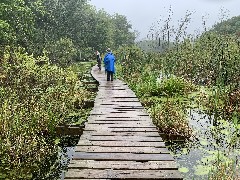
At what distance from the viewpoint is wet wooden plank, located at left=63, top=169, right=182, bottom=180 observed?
381 cm

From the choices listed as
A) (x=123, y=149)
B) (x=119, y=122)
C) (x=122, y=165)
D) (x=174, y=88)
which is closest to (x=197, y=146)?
(x=119, y=122)

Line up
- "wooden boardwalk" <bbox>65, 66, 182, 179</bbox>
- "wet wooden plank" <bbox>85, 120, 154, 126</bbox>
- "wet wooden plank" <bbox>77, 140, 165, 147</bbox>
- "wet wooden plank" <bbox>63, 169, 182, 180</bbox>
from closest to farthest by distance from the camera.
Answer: "wet wooden plank" <bbox>63, 169, 182, 180</bbox> < "wooden boardwalk" <bbox>65, 66, 182, 179</bbox> < "wet wooden plank" <bbox>77, 140, 165, 147</bbox> < "wet wooden plank" <bbox>85, 120, 154, 126</bbox>

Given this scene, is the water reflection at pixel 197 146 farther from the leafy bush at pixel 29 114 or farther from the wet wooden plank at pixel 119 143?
the leafy bush at pixel 29 114

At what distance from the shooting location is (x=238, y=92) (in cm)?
929

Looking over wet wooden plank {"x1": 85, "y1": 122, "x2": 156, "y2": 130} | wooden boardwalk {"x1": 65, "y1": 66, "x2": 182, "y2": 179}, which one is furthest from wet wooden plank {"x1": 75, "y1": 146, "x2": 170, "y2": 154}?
wet wooden plank {"x1": 85, "y1": 122, "x2": 156, "y2": 130}

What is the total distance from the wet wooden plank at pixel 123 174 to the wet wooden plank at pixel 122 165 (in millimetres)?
93

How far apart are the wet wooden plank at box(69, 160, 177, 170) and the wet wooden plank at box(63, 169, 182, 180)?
0.09 metres

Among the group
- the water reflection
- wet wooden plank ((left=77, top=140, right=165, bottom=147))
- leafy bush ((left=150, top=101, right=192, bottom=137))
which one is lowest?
the water reflection

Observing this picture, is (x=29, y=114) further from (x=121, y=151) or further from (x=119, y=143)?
Result: (x=121, y=151)

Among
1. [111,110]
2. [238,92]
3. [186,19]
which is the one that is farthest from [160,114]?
[186,19]

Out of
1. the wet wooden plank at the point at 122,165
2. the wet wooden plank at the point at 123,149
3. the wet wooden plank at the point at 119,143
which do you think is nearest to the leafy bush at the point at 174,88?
the wet wooden plank at the point at 119,143

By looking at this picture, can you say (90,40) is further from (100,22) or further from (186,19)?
(186,19)

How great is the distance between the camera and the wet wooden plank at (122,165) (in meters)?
4.10

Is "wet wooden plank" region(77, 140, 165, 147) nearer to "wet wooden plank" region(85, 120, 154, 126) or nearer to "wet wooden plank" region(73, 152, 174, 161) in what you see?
"wet wooden plank" region(73, 152, 174, 161)
